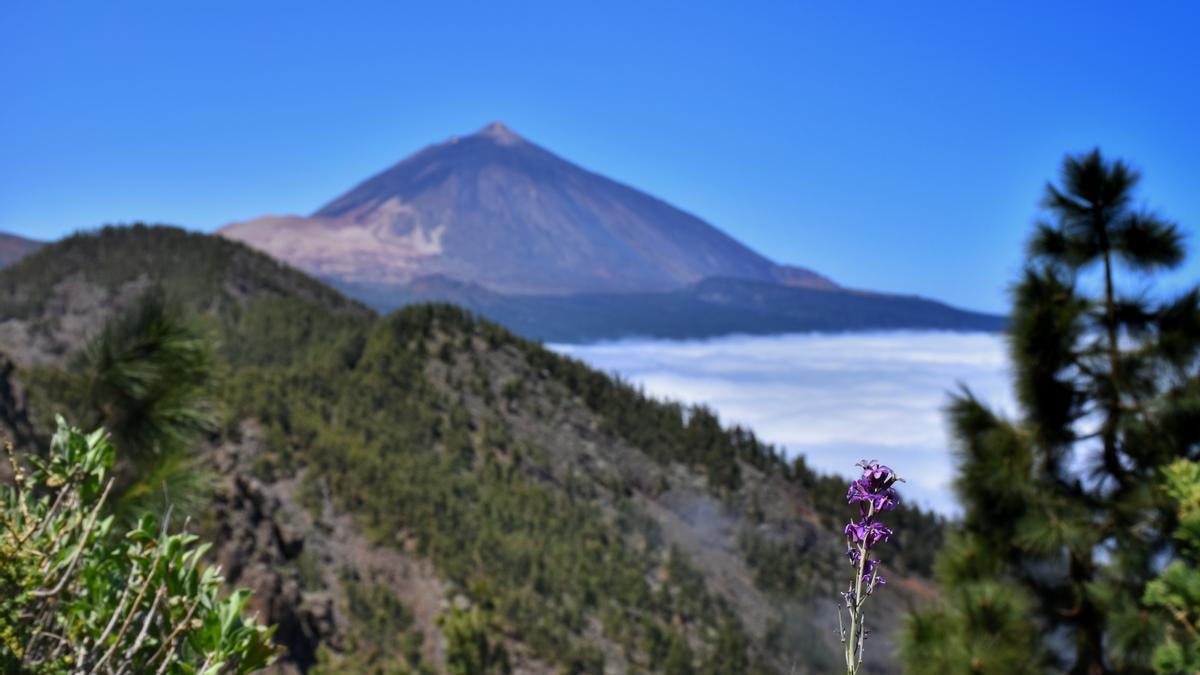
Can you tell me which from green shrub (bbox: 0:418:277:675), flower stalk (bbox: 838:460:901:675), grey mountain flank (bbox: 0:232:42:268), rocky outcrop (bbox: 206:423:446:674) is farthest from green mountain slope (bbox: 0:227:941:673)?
grey mountain flank (bbox: 0:232:42:268)

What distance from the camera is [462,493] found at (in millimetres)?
33469

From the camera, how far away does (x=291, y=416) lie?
3184cm

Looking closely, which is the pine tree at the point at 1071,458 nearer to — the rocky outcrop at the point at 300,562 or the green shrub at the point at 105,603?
the green shrub at the point at 105,603

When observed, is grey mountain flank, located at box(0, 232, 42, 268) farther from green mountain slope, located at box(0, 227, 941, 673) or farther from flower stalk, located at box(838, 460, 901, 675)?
flower stalk, located at box(838, 460, 901, 675)

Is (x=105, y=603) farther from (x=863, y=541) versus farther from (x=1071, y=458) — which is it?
(x=1071, y=458)

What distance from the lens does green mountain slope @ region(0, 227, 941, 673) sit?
24.1m

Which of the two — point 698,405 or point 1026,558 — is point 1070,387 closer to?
point 1026,558

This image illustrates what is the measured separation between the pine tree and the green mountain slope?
319 inches

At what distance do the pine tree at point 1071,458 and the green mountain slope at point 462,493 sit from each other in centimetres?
811

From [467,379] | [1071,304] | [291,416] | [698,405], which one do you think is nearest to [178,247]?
[467,379]

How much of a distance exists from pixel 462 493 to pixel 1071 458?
29.0m

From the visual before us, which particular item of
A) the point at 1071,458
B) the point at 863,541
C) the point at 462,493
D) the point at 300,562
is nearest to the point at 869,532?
the point at 863,541

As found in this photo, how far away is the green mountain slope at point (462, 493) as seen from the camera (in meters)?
24.1

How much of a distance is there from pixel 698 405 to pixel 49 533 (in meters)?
53.3
